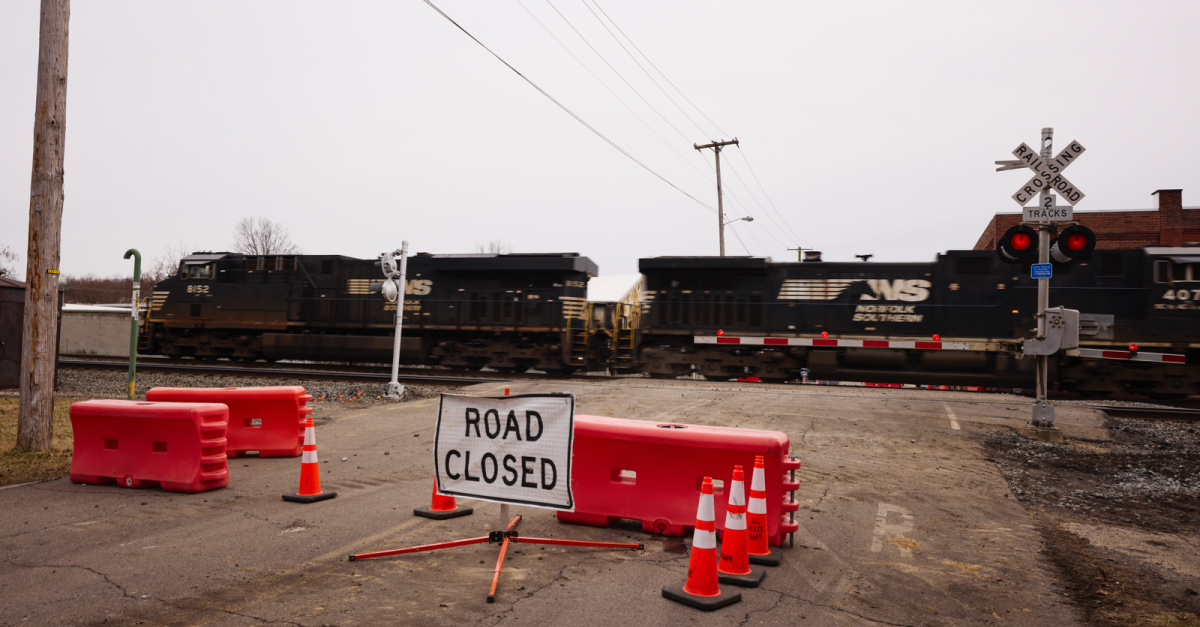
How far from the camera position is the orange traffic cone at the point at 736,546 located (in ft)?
13.4

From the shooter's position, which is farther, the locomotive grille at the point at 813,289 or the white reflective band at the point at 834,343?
the locomotive grille at the point at 813,289

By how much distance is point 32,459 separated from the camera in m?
7.61

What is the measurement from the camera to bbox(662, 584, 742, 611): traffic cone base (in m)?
3.69

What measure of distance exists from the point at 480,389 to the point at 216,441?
8274 millimetres

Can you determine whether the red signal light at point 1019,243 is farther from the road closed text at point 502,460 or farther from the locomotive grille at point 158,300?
the locomotive grille at point 158,300

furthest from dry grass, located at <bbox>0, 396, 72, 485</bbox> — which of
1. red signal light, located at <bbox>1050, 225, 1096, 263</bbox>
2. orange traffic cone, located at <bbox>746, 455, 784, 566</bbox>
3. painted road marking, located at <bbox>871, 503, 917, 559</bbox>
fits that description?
red signal light, located at <bbox>1050, 225, 1096, 263</bbox>

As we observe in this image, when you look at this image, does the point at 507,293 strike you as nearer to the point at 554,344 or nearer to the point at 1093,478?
the point at 554,344

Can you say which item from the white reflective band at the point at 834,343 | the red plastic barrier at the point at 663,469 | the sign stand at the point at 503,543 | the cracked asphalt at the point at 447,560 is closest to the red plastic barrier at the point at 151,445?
the cracked asphalt at the point at 447,560

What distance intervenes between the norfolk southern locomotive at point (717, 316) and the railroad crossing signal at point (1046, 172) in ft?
11.2

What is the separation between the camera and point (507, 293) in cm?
2066

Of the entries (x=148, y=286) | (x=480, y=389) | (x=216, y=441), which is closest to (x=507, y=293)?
(x=480, y=389)

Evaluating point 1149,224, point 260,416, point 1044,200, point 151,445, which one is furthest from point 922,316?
point 1149,224

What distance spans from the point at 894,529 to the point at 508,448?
3.09m

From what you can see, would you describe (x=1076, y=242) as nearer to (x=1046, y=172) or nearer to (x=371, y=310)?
(x=1046, y=172)
